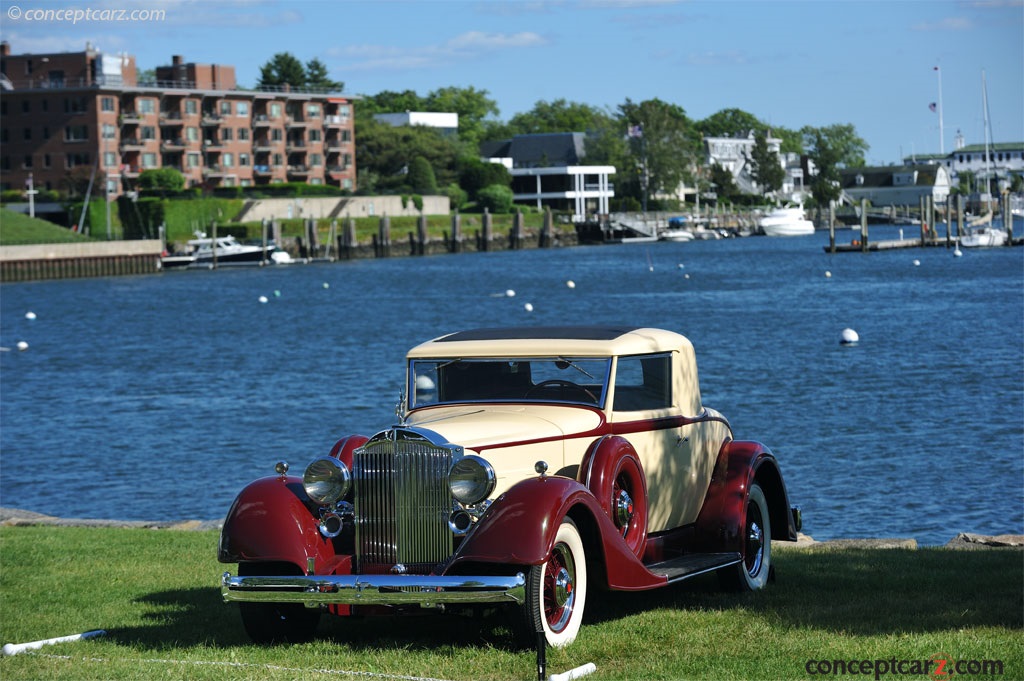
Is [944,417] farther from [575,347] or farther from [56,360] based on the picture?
[56,360]

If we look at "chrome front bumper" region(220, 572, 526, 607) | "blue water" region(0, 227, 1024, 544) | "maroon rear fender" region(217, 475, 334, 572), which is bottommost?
"blue water" region(0, 227, 1024, 544)

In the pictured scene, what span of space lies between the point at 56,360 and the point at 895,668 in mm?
46784

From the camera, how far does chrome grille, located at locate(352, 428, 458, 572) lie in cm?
903

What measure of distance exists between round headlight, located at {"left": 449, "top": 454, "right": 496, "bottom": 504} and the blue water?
12134 millimetres

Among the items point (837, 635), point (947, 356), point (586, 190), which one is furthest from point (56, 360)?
point (586, 190)

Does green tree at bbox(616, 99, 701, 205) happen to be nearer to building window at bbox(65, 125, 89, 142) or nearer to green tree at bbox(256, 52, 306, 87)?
green tree at bbox(256, 52, 306, 87)

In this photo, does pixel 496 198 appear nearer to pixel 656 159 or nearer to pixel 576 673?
pixel 656 159

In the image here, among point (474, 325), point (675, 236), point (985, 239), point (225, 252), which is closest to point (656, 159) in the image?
point (675, 236)

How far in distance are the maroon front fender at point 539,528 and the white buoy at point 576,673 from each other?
Answer: 71 centimetres

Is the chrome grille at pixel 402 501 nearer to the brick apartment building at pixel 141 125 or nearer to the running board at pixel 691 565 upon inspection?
the running board at pixel 691 565

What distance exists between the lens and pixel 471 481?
8844mm

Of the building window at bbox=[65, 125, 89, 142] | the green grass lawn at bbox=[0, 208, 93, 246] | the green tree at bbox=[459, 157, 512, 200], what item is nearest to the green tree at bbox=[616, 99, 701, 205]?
the green tree at bbox=[459, 157, 512, 200]

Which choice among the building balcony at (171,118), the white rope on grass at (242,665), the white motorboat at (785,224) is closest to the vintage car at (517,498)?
the white rope on grass at (242,665)

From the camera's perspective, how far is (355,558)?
9.30 meters
